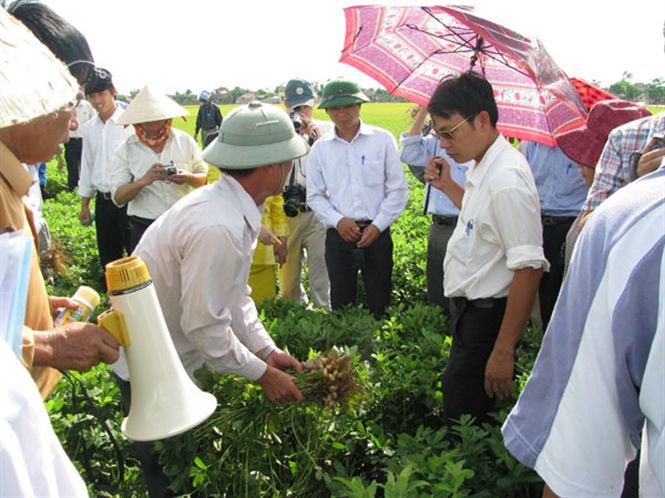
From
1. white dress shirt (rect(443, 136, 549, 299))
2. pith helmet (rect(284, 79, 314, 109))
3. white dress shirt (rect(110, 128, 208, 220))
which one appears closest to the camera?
white dress shirt (rect(443, 136, 549, 299))

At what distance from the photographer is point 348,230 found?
5.15m

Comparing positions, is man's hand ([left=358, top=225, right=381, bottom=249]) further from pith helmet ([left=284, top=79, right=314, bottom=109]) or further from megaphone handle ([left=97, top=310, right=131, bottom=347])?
megaphone handle ([left=97, top=310, right=131, bottom=347])

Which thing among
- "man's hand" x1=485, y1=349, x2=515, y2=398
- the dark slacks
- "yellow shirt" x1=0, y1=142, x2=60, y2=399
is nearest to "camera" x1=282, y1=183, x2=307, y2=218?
the dark slacks

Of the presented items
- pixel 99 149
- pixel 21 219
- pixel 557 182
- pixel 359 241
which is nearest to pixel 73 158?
pixel 99 149

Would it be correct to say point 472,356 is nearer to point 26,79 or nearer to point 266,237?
point 26,79

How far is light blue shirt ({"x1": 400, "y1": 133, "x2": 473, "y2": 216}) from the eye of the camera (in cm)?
490

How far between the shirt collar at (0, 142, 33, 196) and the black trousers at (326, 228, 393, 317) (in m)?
3.63

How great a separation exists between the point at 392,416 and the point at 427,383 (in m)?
0.26

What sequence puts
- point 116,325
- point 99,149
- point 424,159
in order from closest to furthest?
point 116,325, point 424,159, point 99,149

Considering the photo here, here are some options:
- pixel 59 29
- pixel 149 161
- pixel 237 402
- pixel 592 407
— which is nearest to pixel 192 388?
pixel 237 402

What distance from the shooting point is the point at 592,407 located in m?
1.16

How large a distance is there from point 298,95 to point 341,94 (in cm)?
164

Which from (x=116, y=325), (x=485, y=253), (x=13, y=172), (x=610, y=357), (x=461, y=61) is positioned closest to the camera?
(x=610, y=357)

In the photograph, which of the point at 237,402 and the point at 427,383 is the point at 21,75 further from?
the point at 427,383
